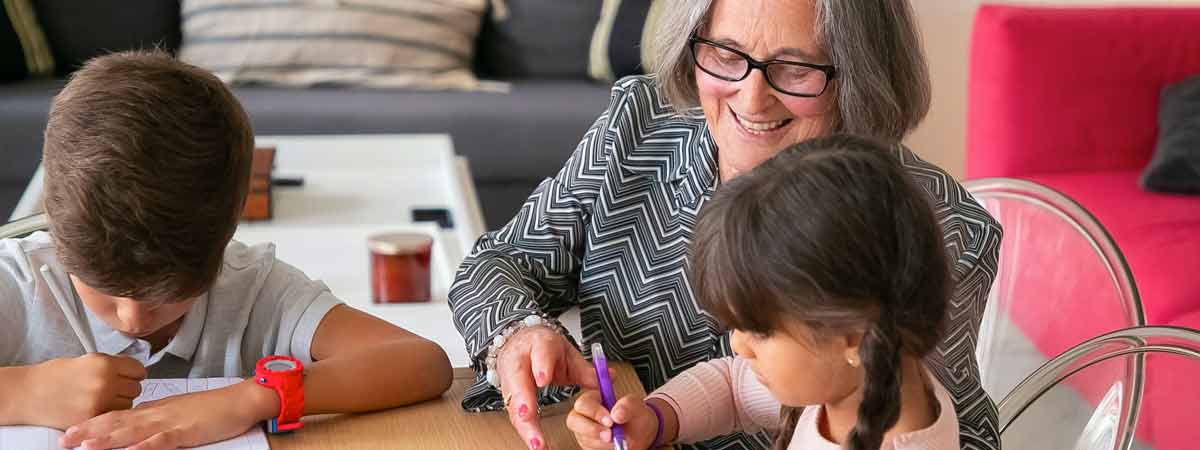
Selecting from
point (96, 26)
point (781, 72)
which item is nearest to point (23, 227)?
point (781, 72)

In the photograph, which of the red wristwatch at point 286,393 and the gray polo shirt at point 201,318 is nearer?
the red wristwatch at point 286,393

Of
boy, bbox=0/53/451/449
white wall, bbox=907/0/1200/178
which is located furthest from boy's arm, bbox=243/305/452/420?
white wall, bbox=907/0/1200/178

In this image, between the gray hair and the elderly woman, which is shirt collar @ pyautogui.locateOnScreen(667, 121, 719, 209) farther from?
the gray hair

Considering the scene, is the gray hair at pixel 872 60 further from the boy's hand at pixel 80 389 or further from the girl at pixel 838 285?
the boy's hand at pixel 80 389

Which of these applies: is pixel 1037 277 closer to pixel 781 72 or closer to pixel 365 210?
pixel 781 72

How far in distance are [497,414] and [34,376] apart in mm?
404

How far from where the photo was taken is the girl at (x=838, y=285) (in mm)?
966

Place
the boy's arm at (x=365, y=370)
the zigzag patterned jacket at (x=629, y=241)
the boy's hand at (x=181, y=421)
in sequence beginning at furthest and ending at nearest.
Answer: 1. the zigzag patterned jacket at (x=629, y=241)
2. the boy's arm at (x=365, y=370)
3. the boy's hand at (x=181, y=421)

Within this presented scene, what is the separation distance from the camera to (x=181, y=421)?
115cm

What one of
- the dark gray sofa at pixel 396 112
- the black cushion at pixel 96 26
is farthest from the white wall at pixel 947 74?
the black cushion at pixel 96 26

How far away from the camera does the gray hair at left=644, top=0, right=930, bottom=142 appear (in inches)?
55.5

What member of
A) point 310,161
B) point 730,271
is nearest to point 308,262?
point 310,161

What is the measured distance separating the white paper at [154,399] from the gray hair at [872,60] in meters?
0.63

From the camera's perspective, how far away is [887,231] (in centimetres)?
97
